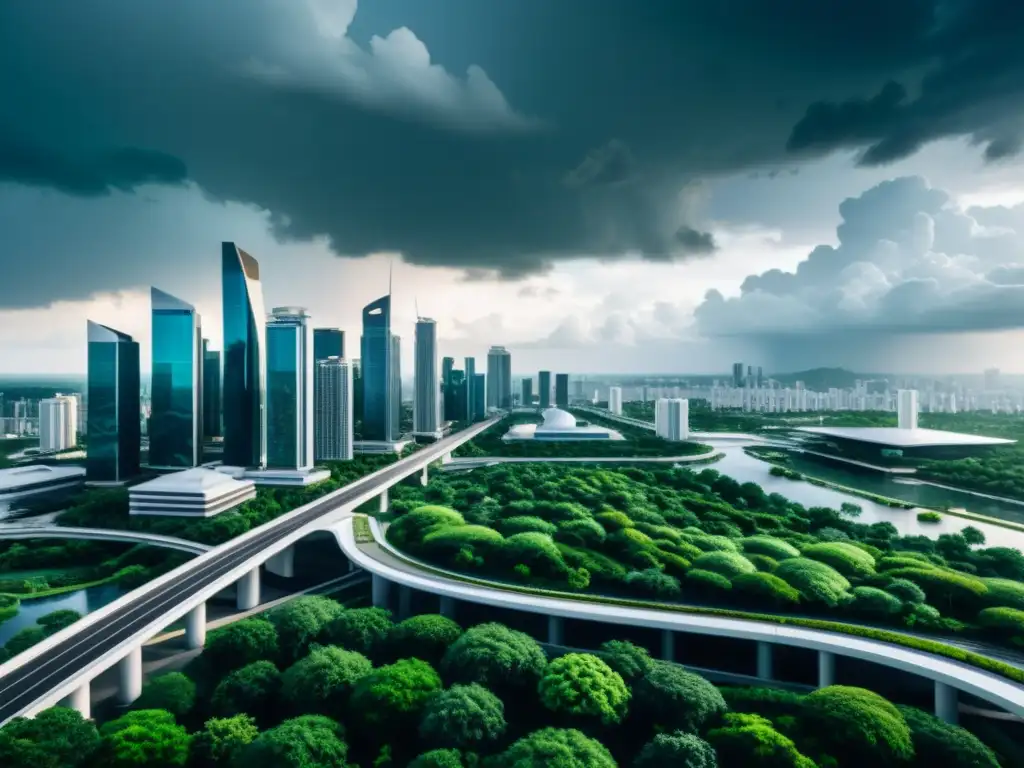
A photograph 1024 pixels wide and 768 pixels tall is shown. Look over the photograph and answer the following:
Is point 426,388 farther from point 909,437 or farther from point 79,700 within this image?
point 79,700

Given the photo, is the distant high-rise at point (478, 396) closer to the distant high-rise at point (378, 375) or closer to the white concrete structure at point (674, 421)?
the distant high-rise at point (378, 375)

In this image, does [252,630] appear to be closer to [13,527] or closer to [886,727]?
[886,727]

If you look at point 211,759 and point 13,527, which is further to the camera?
point 13,527

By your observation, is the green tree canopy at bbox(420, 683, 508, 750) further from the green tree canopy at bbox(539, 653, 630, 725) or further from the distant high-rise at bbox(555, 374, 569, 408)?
the distant high-rise at bbox(555, 374, 569, 408)

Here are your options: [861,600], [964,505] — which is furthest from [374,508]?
[964,505]

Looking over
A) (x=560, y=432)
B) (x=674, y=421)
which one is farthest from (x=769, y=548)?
(x=674, y=421)

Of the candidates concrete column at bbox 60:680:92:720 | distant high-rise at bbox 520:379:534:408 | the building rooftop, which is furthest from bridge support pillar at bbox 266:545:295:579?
distant high-rise at bbox 520:379:534:408
